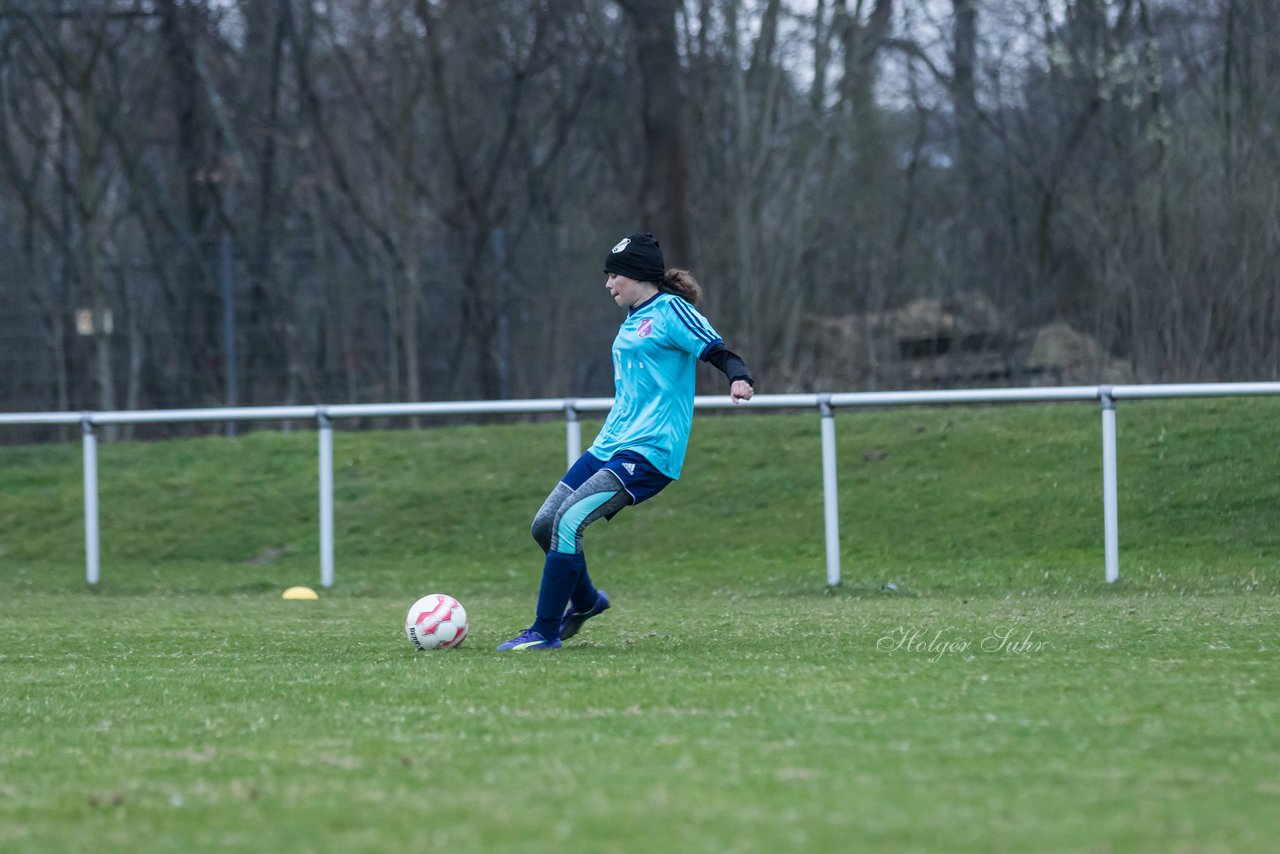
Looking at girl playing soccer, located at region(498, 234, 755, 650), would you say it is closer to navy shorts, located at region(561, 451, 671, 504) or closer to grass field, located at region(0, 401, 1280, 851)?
navy shorts, located at region(561, 451, 671, 504)

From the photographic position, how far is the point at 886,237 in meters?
Answer: 23.9

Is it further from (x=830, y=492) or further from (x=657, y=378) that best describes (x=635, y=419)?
(x=830, y=492)

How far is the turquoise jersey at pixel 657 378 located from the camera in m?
7.73

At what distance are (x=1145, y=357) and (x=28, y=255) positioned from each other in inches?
626

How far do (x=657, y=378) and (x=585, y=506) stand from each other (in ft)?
2.29

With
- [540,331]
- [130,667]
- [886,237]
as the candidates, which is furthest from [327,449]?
[886,237]

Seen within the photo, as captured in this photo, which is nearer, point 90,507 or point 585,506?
point 585,506

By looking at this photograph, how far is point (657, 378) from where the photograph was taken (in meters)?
7.80

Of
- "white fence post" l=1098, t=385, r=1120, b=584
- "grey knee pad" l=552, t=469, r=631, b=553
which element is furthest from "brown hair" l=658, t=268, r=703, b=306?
"white fence post" l=1098, t=385, r=1120, b=584

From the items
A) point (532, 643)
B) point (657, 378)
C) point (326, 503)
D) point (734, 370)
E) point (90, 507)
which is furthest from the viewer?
point (90, 507)

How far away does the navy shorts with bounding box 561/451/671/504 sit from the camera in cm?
772

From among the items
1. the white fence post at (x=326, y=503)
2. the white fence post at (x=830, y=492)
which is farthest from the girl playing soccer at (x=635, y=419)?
the white fence post at (x=326, y=503)

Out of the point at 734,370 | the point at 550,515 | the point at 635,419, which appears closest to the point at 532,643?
the point at 550,515

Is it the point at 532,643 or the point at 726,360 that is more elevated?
the point at 726,360
